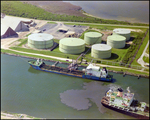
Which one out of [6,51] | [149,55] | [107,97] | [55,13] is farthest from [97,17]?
[107,97]

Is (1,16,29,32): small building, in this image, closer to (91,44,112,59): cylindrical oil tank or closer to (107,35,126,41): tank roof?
(107,35,126,41): tank roof

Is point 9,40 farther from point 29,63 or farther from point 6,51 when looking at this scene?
point 29,63

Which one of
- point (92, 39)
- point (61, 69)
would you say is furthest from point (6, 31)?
point (61, 69)

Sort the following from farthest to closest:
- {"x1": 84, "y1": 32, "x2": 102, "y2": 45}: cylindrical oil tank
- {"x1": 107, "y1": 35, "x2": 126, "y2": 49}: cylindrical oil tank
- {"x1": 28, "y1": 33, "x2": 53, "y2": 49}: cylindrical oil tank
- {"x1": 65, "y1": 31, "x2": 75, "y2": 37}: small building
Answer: {"x1": 65, "y1": 31, "x2": 75, "y2": 37}: small building < {"x1": 84, "y1": 32, "x2": 102, "y2": 45}: cylindrical oil tank < {"x1": 107, "y1": 35, "x2": 126, "y2": 49}: cylindrical oil tank < {"x1": 28, "y1": 33, "x2": 53, "y2": 49}: cylindrical oil tank

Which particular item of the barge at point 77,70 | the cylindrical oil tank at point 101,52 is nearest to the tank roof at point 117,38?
the cylindrical oil tank at point 101,52

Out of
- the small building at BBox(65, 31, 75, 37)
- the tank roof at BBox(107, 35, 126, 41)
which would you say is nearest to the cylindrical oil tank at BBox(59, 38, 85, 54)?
the tank roof at BBox(107, 35, 126, 41)

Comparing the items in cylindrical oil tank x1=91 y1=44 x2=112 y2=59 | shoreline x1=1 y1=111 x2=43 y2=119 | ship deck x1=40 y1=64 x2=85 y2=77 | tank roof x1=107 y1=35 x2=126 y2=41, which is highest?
tank roof x1=107 y1=35 x2=126 y2=41

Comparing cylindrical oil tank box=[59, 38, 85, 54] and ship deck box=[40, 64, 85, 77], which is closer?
ship deck box=[40, 64, 85, 77]
